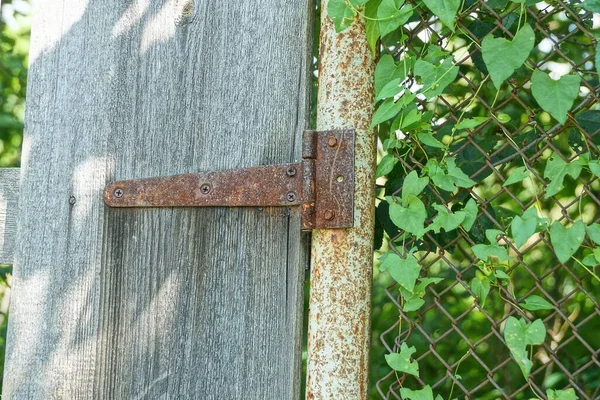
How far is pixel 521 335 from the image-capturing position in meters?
1.29

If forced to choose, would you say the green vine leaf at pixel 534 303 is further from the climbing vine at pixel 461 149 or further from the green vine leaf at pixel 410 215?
the green vine leaf at pixel 410 215

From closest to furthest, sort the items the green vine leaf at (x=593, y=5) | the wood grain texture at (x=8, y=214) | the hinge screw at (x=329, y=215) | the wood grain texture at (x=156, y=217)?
the green vine leaf at (x=593, y=5), the hinge screw at (x=329, y=215), the wood grain texture at (x=156, y=217), the wood grain texture at (x=8, y=214)

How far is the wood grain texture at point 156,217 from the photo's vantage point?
1.54 metres

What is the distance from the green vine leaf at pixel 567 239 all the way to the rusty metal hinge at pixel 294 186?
1.24 feet

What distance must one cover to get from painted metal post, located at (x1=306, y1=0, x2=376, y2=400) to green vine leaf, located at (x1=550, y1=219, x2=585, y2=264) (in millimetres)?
355

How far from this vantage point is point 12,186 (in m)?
1.81

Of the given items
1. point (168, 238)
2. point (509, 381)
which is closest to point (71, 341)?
point (168, 238)

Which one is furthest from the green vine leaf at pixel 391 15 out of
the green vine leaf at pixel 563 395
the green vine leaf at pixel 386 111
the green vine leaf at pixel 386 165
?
the green vine leaf at pixel 563 395

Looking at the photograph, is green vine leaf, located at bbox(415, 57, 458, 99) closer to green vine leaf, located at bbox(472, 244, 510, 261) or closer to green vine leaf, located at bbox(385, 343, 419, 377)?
green vine leaf, located at bbox(472, 244, 510, 261)

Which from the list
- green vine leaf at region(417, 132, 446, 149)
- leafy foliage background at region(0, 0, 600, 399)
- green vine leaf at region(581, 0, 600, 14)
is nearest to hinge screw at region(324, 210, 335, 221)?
leafy foliage background at region(0, 0, 600, 399)

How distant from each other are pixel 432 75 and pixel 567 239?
15.1 inches

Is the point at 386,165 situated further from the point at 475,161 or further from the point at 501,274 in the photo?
the point at 475,161

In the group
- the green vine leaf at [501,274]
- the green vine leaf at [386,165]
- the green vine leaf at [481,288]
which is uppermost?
the green vine leaf at [386,165]

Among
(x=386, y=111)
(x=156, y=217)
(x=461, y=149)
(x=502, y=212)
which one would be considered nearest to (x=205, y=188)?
(x=156, y=217)
